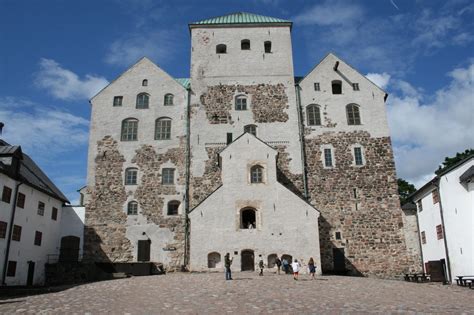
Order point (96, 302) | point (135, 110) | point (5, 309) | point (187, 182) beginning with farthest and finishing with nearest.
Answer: point (135, 110)
point (187, 182)
point (96, 302)
point (5, 309)

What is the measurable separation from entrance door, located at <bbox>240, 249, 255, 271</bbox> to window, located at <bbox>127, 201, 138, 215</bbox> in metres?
9.05

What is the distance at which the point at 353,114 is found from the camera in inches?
1336

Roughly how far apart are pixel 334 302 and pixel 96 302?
8792 mm

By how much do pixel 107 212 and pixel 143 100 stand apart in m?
9.35

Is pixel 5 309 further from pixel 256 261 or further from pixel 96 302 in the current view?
pixel 256 261

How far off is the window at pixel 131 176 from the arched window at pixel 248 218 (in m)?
8.81

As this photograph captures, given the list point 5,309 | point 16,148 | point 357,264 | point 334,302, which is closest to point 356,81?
point 357,264

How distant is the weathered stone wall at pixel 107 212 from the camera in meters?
30.7

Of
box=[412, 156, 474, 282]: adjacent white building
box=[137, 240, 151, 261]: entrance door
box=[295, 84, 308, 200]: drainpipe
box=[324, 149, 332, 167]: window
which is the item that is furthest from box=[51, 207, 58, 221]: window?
box=[412, 156, 474, 282]: adjacent white building

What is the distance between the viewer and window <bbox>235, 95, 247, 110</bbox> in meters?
34.1

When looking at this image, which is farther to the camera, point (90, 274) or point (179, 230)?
point (179, 230)

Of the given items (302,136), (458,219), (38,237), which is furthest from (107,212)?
(458,219)

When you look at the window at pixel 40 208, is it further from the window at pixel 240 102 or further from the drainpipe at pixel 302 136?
the drainpipe at pixel 302 136

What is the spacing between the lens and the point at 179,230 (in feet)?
102
